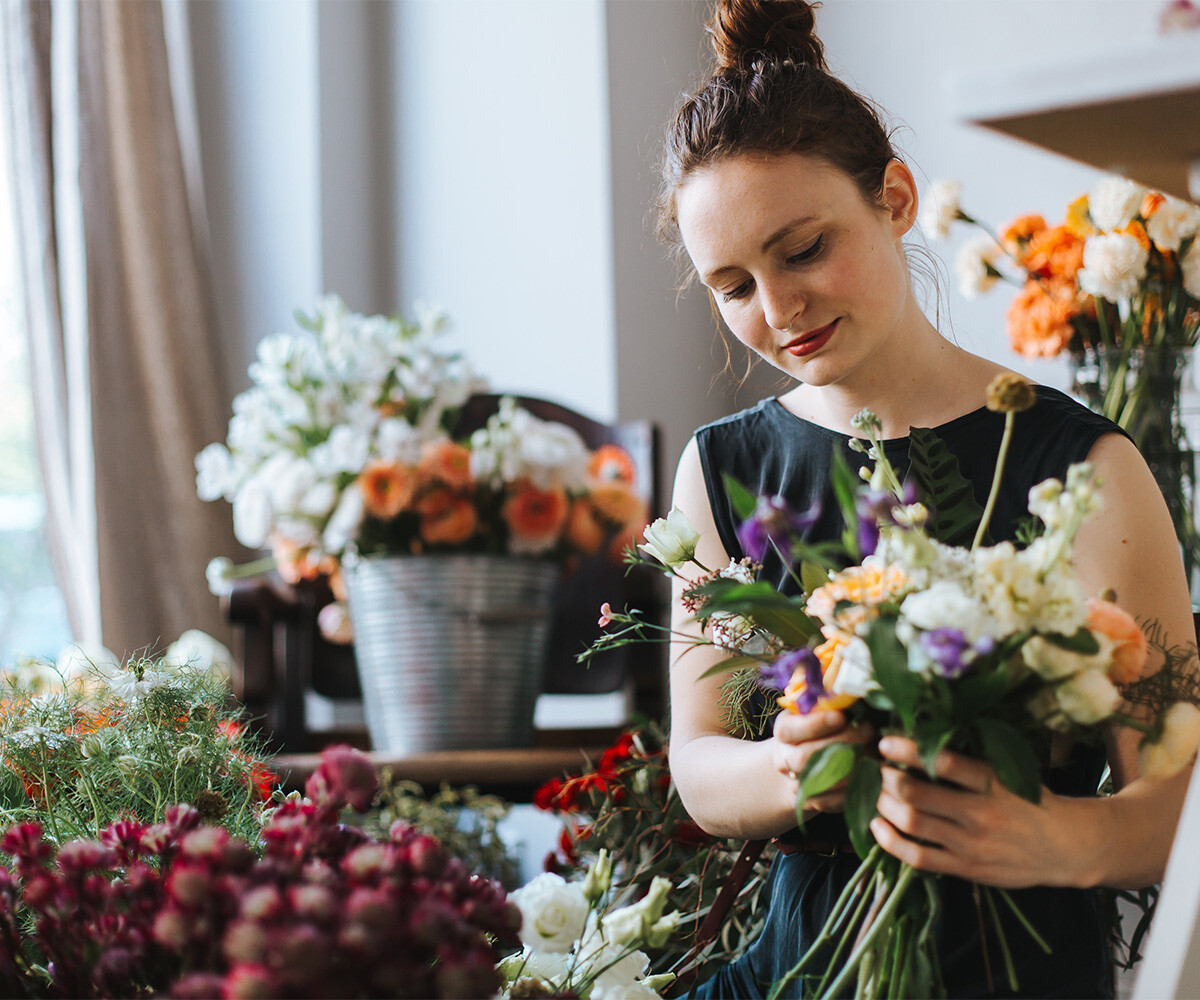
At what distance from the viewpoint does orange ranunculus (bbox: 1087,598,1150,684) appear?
543mm

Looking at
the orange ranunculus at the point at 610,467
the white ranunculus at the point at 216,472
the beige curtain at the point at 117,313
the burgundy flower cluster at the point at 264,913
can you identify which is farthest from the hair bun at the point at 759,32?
the beige curtain at the point at 117,313

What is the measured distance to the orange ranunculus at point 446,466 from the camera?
68.9 inches

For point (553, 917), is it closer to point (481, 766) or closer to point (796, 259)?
point (796, 259)

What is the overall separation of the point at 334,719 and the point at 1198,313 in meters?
1.83

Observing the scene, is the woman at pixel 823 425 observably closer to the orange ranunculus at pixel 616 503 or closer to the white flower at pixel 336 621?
the orange ranunculus at pixel 616 503

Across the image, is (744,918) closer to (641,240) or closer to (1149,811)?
(1149,811)

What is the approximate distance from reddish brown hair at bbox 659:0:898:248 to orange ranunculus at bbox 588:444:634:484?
79cm

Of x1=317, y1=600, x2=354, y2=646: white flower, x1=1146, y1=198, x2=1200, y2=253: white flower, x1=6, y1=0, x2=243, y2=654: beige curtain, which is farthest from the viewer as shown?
x1=6, y1=0, x2=243, y2=654: beige curtain

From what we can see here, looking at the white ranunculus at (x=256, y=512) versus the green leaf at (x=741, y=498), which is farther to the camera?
the white ranunculus at (x=256, y=512)

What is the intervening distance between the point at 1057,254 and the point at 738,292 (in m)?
0.66

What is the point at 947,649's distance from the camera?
50 centimetres

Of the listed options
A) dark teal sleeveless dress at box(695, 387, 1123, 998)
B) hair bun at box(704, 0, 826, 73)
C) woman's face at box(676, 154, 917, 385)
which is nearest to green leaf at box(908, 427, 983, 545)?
dark teal sleeveless dress at box(695, 387, 1123, 998)

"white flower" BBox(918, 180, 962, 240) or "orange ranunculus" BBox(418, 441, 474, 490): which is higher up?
"white flower" BBox(918, 180, 962, 240)

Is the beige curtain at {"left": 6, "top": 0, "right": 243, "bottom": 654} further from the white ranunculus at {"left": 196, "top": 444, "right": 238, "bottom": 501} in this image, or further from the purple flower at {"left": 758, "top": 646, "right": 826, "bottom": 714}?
the purple flower at {"left": 758, "top": 646, "right": 826, "bottom": 714}
